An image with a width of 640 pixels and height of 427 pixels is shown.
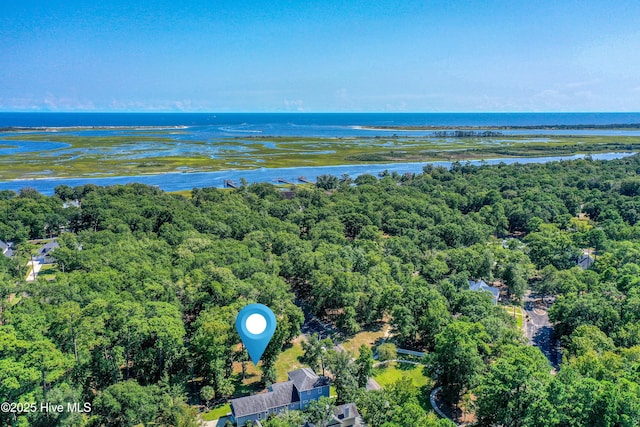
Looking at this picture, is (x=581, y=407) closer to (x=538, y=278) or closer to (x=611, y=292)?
(x=611, y=292)

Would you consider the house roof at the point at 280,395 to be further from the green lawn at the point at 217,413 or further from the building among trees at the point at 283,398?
the green lawn at the point at 217,413

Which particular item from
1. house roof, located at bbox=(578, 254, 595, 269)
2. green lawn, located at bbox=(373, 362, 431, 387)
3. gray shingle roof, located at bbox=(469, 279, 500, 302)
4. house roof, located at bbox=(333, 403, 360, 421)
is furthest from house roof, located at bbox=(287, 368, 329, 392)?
house roof, located at bbox=(578, 254, 595, 269)

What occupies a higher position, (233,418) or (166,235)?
(166,235)

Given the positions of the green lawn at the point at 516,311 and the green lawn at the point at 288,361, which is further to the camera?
the green lawn at the point at 516,311

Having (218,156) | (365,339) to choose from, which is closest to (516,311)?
(365,339)

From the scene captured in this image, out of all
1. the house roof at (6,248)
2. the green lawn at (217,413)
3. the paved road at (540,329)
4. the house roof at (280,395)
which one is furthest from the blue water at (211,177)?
the house roof at (280,395)

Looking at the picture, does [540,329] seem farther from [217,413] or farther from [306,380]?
[217,413]

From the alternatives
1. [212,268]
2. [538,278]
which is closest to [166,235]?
[212,268]
